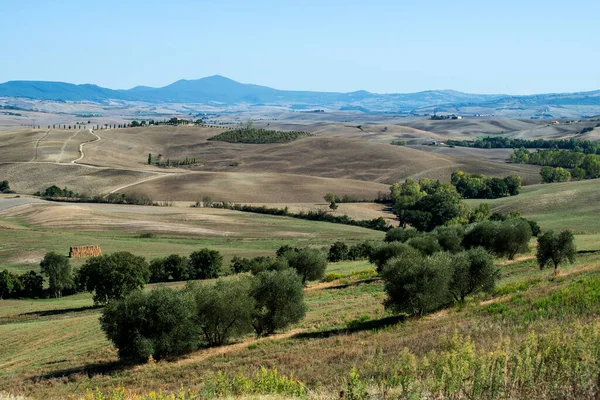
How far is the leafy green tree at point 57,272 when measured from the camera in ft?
217

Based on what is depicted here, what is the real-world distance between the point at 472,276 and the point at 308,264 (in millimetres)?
24333

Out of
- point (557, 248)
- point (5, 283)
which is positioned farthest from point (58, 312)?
point (557, 248)

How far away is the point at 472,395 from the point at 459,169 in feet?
498

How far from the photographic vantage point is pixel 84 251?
81.2 meters

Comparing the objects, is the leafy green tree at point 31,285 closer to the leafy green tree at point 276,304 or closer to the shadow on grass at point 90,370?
the leafy green tree at point 276,304

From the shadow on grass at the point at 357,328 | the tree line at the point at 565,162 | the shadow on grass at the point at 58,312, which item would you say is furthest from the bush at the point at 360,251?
the tree line at the point at 565,162

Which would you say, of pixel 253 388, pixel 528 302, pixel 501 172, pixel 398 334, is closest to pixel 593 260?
pixel 528 302

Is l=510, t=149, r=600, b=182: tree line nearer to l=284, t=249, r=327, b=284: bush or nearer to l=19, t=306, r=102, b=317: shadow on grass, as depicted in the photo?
l=284, t=249, r=327, b=284: bush

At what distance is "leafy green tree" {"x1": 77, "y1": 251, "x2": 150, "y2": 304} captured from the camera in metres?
59.9

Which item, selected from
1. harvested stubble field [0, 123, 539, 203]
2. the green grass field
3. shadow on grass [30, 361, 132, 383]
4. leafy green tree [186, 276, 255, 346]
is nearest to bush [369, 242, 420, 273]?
the green grass field

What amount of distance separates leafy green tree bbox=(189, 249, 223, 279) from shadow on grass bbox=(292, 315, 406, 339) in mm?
34481

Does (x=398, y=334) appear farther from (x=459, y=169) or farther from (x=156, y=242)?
Answer: (x=459, y=169)

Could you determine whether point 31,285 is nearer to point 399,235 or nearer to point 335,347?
point 399,235

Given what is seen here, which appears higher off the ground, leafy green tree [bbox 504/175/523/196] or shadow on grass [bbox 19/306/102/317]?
leafy green tree [bbox 504/175/523/196]
